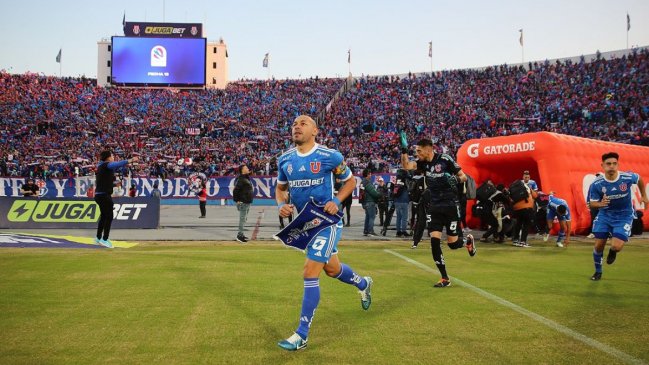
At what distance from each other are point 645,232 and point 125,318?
1999 centimetres

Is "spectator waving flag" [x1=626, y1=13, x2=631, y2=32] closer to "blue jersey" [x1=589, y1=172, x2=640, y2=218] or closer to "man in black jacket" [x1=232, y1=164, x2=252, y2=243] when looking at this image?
"man in black jacket" [x1=232, y1=164, x2=252, y2=243]

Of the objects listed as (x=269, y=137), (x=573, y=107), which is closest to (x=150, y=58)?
(x=269, y=137)

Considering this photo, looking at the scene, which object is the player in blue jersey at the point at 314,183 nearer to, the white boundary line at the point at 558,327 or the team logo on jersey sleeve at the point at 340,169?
the team logo on jersey sleeve at the point at 340,169

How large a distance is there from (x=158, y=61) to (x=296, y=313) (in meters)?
64.9

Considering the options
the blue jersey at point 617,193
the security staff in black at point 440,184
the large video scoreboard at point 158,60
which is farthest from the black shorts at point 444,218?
the large video scoreboard at point 158,60

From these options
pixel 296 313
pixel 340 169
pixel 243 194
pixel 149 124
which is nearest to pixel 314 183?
pixel 340 169

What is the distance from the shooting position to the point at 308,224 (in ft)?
17.7

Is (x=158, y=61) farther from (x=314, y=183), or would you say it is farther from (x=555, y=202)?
(x=314, y=183)

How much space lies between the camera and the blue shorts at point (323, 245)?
533 cm

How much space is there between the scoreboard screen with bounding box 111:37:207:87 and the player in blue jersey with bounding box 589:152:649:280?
61.2 metres

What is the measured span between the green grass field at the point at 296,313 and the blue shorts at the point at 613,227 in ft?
2.46

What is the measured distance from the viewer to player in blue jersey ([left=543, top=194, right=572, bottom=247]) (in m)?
14.9


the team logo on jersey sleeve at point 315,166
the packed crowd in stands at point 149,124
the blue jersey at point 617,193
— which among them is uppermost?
the packed crowd in stands at point 149,124

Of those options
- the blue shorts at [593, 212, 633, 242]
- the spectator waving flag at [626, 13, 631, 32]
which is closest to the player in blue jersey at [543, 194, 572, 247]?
the blue shorts at [593, 212, 633, 242]
